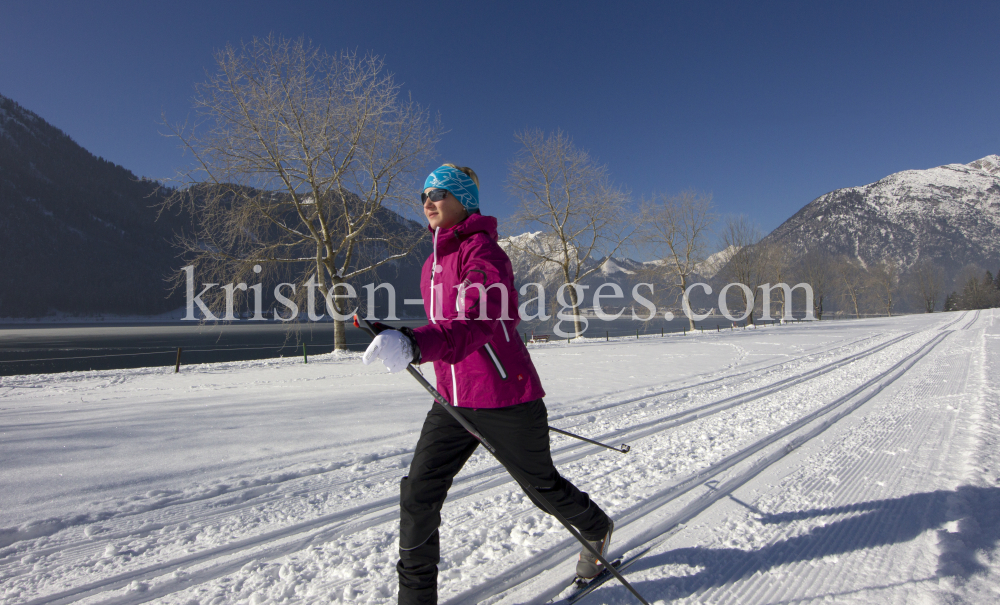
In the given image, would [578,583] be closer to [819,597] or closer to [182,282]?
[819,597]

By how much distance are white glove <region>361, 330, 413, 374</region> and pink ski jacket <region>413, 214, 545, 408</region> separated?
0.40 ft

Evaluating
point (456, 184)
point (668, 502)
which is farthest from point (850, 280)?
point (456, 184)

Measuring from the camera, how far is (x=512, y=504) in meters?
2.61

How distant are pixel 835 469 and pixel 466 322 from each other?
129 inches

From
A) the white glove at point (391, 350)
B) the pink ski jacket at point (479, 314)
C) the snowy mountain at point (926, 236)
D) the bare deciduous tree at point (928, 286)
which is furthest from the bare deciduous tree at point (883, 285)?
the snowy mountain at point (926, 236)

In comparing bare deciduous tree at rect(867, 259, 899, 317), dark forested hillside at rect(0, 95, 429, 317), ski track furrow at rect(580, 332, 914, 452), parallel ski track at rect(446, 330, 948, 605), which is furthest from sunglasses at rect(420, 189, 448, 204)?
dark forested hillside at rect(0, 95, 429, 317)

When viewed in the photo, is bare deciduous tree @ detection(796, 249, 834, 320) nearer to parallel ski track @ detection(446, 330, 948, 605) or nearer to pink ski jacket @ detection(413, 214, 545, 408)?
parallel ski track @ detection(446, 330, 948, 605)

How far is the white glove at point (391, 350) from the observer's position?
1.17 m

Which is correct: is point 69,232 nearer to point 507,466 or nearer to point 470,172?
point 470,172

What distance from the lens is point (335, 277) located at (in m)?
14.1

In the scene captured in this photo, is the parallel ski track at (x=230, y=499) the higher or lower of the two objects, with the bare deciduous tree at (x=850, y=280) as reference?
lower

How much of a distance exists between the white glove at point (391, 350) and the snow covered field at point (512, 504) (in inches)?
47.2

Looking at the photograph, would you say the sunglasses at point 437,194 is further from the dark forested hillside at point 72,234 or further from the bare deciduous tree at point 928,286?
the bare deciduous tree at point 928,286

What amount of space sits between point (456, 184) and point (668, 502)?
228 cm
